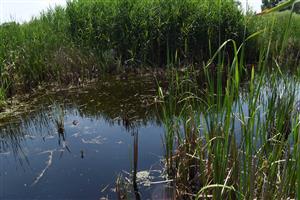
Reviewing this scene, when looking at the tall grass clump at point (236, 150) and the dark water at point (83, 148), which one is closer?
the tall grass clump at point (236, 150)

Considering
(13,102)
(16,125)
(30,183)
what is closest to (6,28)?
(13,102)

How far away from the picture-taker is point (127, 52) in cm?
759

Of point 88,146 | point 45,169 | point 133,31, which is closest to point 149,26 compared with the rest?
point 133,31

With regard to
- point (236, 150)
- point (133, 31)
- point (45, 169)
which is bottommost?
point (45, 169)

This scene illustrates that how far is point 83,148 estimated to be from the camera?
395 centimetres

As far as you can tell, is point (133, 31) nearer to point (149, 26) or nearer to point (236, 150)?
point (149, 26)

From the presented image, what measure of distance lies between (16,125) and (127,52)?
3574 mm

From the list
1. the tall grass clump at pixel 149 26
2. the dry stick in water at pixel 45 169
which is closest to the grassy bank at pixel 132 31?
the tall grass clump at pixel 149 26

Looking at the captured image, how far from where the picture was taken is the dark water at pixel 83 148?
311 cm

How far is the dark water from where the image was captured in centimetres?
311

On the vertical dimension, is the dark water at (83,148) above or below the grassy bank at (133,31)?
below

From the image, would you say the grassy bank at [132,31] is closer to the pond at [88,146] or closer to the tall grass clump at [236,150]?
the pond at [88,146]

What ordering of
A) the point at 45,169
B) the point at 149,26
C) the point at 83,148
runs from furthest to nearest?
the point at 149,26, the point at 83,148, the point at 45,169

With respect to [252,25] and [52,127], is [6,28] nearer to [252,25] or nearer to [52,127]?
[52,127]
